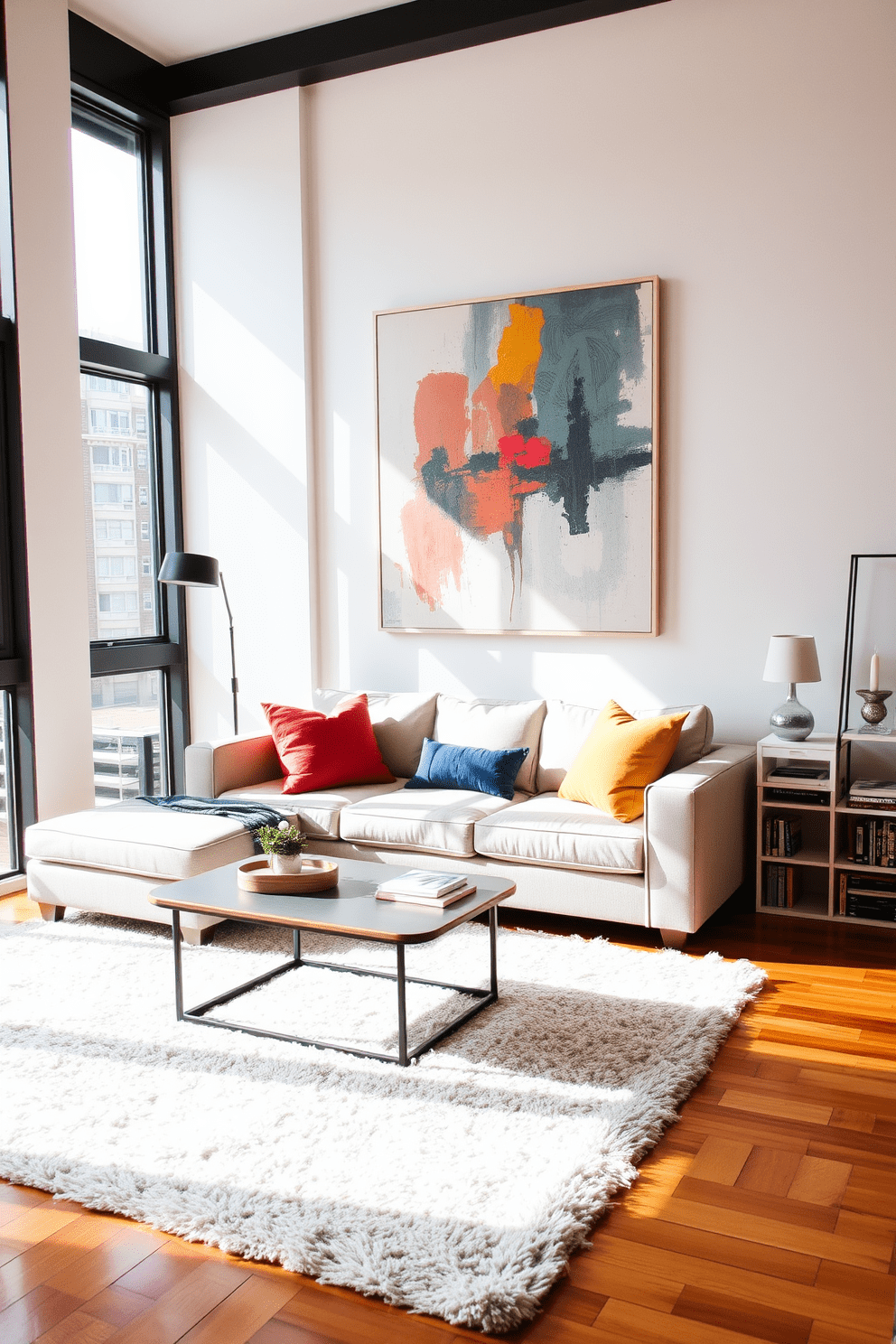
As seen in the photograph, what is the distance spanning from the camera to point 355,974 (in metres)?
3.67

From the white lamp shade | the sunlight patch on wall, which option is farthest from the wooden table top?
the sunlight patch on wall

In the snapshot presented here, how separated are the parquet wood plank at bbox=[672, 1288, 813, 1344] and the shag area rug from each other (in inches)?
9.9

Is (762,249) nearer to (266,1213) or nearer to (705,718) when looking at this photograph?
(705,718)

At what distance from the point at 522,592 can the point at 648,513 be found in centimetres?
70

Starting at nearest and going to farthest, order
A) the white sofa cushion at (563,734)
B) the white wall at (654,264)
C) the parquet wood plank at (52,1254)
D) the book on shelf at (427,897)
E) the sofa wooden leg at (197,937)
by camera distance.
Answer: the parquet wood plank at (52,1254) < the book on shelf at (427,897) < the sofa wooden leg at (197,937) < the white wall at (654,264) < the white sofa cushion at (563,734)

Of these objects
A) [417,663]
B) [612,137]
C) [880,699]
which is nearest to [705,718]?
[880,699]

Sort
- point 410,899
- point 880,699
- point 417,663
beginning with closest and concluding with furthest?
point 410,899 < point 880,699 < point 417,663

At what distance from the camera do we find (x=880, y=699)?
4.21 m

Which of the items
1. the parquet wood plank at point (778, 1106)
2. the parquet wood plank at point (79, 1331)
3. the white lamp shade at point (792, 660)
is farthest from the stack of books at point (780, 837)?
the parquet wood plank at point (79, 1331)

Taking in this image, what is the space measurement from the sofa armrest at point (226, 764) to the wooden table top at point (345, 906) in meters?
1.29

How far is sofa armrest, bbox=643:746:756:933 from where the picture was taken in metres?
3.82

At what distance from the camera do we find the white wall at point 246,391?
559 centimetres

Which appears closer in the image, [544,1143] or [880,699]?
[544,1143]

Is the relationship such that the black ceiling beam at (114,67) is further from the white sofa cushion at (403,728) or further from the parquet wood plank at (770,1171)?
the parquet wood plank at (770,1171)
